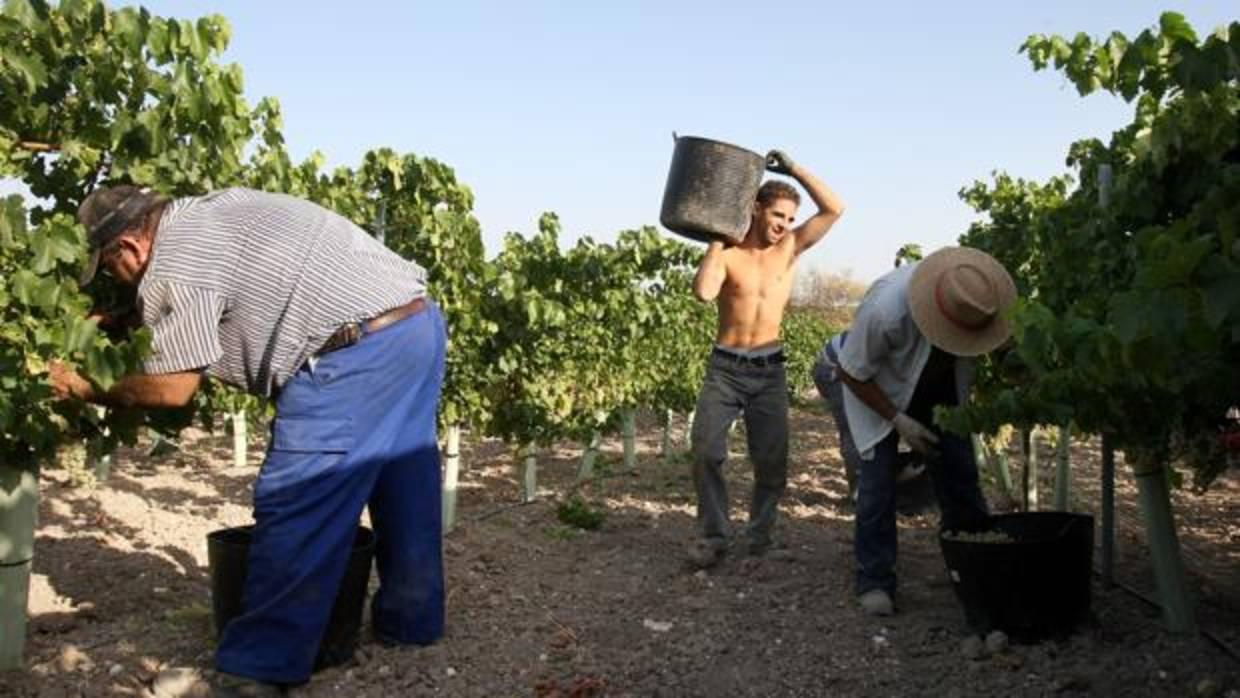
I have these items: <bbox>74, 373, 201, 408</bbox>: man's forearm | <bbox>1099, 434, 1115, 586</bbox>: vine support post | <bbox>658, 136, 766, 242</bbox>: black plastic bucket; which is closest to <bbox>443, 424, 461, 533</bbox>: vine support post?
<bbox>658, 136, 766, 242</bbox>: black plastic bucket

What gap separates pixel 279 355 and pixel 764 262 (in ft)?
8.24

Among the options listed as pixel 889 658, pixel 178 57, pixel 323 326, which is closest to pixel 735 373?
pixel 889 658

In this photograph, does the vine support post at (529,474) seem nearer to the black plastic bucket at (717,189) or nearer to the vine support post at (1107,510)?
the black plastic bucket at (717,189)

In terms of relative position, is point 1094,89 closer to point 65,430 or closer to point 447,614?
point 447,614

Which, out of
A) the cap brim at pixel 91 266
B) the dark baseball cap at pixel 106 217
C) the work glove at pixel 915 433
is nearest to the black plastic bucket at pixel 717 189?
the work glove at pixel 915 433

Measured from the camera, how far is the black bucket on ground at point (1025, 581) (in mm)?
3502

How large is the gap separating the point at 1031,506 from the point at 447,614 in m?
3.68

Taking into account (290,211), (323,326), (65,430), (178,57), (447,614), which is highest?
(178,57)

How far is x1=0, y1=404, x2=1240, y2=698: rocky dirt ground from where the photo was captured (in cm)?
334

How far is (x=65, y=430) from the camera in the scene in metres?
3.27

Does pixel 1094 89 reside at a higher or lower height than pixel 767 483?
higher

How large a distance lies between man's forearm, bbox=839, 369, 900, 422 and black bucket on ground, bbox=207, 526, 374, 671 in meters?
1.92

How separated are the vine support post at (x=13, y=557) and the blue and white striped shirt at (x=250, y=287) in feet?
2.35

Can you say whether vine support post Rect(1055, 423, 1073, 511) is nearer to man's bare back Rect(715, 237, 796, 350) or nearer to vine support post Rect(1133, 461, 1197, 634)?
vine support post Rect(1133, 461, 1197, 634)
